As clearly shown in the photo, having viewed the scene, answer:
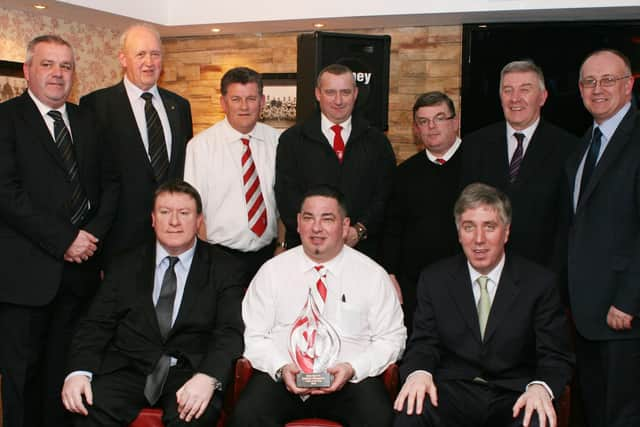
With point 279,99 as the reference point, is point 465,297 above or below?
below

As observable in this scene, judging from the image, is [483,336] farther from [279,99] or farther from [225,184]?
[279,99]

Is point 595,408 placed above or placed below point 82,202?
below

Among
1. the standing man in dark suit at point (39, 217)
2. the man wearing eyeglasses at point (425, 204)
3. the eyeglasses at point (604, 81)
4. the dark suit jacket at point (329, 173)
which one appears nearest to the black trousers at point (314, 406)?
the man wearing eyeglasses at point (425, 204)

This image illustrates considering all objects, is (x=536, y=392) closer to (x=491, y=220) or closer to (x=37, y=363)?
(x=491, y=220)

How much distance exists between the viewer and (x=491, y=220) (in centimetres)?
281

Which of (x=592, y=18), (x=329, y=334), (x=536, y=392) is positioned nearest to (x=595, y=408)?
(x=536, y=392)

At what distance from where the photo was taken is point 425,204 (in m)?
3.68

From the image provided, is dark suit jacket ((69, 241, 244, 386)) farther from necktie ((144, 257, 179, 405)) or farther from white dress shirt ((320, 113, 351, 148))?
white dress shirt ((320, 113, 351, 148))

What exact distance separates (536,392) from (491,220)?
69 cm

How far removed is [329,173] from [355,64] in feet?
4.49

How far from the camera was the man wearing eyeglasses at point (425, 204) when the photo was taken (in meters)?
3.65

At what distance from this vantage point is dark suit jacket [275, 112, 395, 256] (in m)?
3.63

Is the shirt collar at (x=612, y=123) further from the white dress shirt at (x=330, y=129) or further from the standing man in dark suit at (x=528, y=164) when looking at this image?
the white dress shirt at (x=330, y=129)

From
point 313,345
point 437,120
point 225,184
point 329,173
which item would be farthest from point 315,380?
point 437,120
